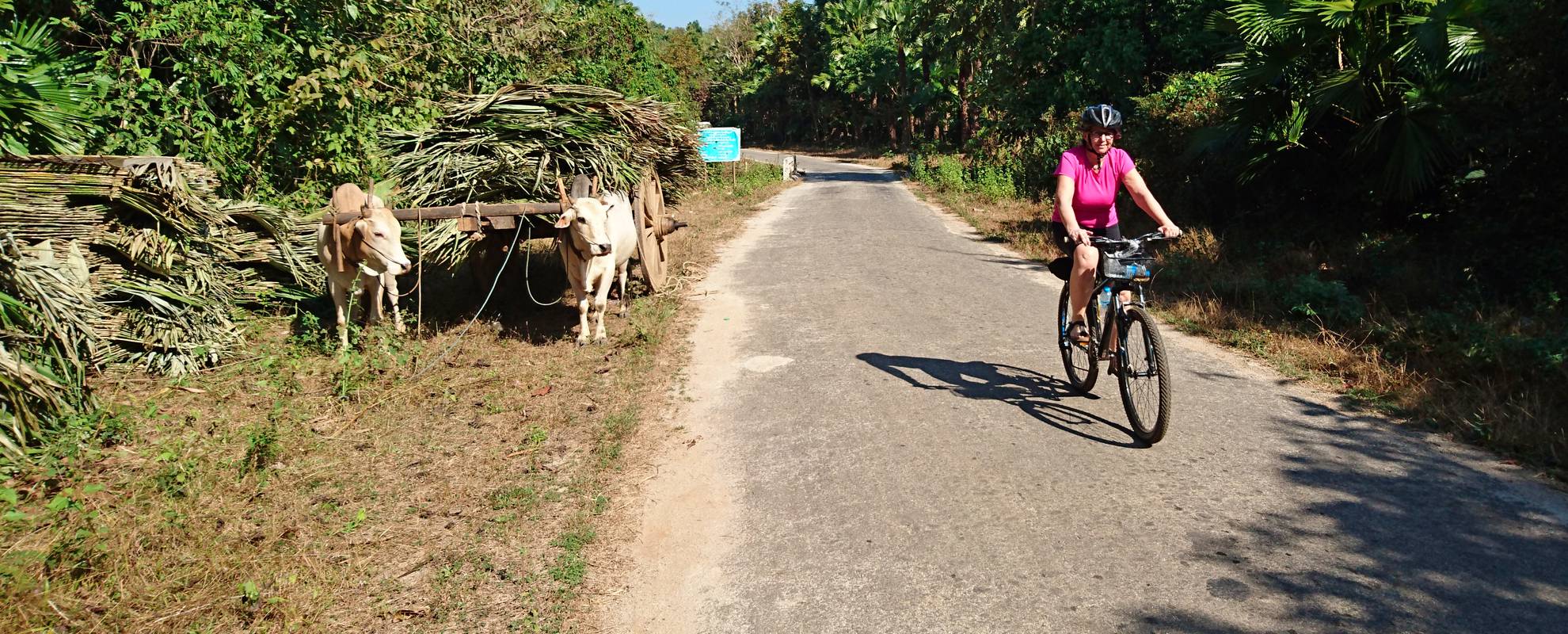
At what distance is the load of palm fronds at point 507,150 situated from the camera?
771 centimetres

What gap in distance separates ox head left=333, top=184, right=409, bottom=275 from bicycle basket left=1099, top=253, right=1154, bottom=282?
476cm

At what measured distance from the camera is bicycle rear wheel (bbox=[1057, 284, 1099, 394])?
5727 millimetres

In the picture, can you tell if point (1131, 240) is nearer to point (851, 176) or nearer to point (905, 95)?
point (851, 176)

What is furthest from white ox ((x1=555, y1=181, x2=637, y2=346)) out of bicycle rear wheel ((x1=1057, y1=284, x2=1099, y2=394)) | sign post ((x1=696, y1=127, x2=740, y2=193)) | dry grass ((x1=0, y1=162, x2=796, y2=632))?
sign post ((x1=696, y1=127, x2=740, y2=193))

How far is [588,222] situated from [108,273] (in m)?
3.27

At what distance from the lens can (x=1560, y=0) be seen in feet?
23.2

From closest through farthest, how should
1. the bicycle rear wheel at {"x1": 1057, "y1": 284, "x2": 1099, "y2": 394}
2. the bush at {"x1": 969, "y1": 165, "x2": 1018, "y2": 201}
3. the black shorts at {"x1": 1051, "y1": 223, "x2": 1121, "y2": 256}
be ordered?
the black shorts at {"x1": 1051, "y1": 223, "x2": 1121, "y2": 256}, the bicycle rear wheel at {"x1": 1057, "y1": 284, "x2": 1099, "y2": 394}, the bush at {"x1": 969, "y1": 165, "x2": 1018, "y2": 201}

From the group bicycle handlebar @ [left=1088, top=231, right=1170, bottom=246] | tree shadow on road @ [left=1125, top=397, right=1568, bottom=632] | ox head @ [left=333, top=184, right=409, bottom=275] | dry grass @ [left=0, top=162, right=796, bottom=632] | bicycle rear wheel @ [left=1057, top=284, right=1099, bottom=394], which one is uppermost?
bicycle handlebar @ [left=1088, top=231, right=1170, bottom=246]

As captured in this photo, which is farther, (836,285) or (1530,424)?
(836,285)

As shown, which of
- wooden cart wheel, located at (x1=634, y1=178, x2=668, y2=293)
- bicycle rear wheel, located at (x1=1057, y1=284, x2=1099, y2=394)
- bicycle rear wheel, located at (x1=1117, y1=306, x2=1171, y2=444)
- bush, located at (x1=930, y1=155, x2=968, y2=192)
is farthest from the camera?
bush, located at (x1=930, y1=155, x2=968, y2=192)

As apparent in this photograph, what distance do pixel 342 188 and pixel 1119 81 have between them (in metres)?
13.7

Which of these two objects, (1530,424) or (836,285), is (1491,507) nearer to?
(1530,424)

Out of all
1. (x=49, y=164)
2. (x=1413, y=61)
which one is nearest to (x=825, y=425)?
(x=49, y=164)

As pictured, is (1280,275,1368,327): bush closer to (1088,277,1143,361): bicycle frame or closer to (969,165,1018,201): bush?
(1088,277,1143,361): bicycle frame
